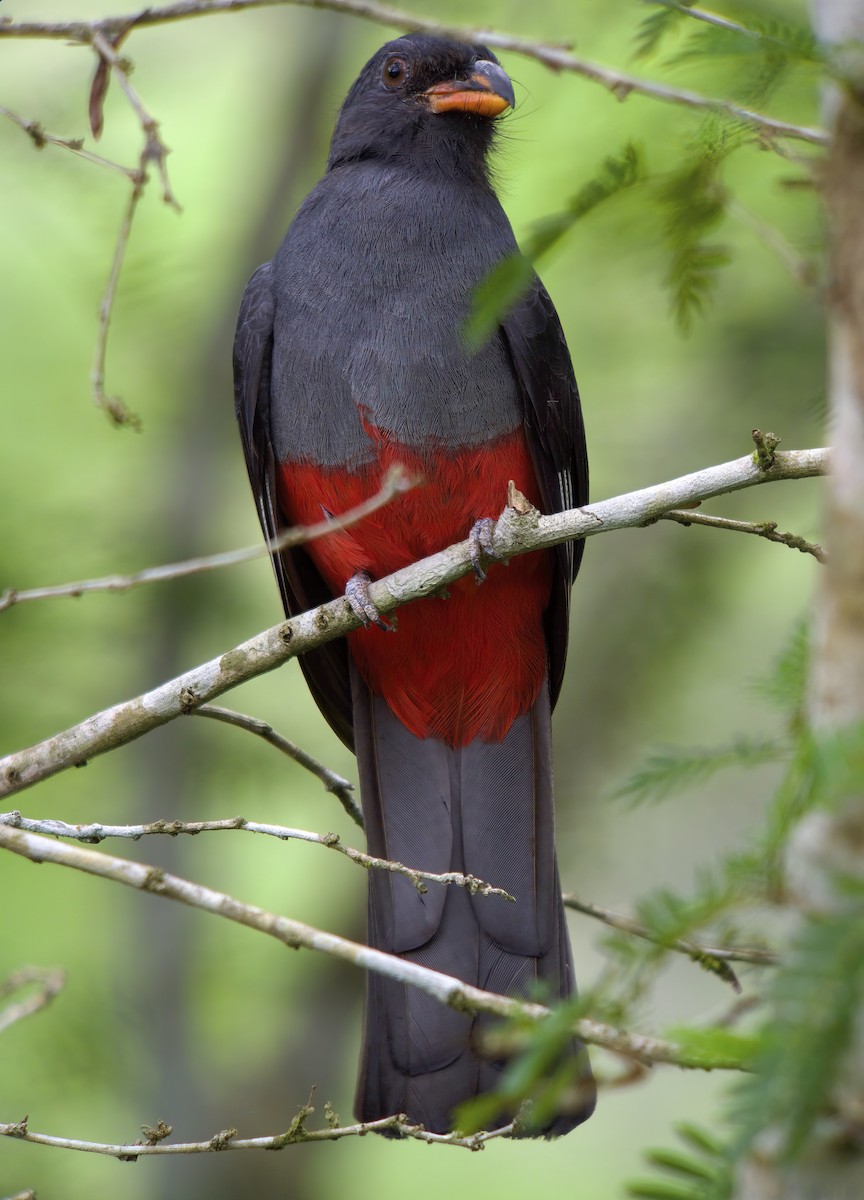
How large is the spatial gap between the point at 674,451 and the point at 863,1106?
5840 mm

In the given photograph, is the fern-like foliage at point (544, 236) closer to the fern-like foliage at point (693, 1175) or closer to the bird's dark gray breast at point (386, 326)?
the fern-like foliage at point (693, 1175)

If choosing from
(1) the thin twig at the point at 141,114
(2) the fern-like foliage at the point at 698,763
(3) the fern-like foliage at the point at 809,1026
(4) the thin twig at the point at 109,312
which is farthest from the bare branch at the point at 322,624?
(3) the fern-like foliage at the point at 809,1026

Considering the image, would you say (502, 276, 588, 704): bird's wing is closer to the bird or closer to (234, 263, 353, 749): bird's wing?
the bird

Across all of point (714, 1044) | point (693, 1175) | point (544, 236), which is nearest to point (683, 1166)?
point (693, 1175)

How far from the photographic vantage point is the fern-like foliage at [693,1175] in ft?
4.16

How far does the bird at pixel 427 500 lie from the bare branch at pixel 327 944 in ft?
4.26

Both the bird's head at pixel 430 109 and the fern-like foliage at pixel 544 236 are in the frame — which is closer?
the fern-like foliage at pixel 544 236

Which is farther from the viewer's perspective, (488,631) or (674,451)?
(674,451)

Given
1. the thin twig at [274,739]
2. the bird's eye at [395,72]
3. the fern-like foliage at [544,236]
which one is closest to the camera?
the fern-like foliage at [544,236]

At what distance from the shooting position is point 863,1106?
3.77ft

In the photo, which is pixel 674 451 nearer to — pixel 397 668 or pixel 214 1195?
pixel 397 668

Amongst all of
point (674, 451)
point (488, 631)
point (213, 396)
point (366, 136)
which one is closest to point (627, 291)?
point (674, 451)

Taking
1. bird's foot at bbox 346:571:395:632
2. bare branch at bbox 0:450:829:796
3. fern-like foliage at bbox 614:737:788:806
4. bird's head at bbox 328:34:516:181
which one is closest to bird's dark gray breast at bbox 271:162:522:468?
bird's head at bbox 328:34:516:181

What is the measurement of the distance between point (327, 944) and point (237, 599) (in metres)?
4.37
